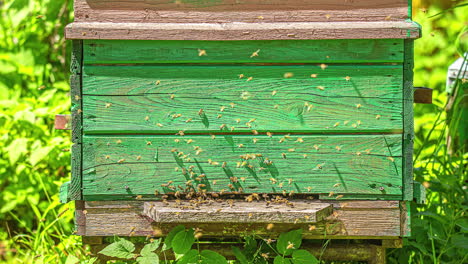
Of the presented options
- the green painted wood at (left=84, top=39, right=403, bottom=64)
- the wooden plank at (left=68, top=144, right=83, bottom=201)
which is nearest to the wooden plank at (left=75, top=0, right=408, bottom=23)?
the green painted wood at (left=84, top=39, right=403, bottom=64)

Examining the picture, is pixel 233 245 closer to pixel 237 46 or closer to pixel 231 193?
pixel 231 193

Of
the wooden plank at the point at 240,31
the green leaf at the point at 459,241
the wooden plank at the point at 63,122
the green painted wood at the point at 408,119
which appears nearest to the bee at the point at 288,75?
the wooden plank at the point at 240,31

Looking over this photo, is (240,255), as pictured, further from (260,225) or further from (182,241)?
(182,241)

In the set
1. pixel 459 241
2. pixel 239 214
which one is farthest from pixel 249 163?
pixel 459 241

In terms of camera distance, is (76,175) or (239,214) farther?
(76,175)

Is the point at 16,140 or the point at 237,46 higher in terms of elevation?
the point at 237,46

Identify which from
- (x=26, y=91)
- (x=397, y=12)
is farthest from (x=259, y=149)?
(x=26, y=91)

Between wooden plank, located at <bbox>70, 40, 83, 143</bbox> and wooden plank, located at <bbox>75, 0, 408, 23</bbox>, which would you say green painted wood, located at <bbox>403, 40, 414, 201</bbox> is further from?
wooden plank, located at <bbox>70, 40, 83, 143</bbox>
